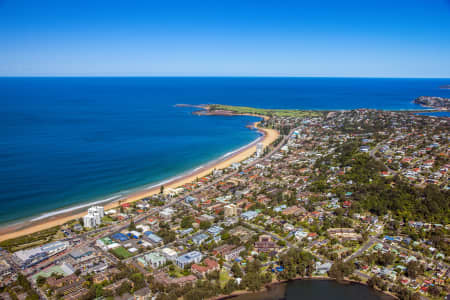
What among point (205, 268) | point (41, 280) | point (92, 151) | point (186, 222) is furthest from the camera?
point (92, 151)

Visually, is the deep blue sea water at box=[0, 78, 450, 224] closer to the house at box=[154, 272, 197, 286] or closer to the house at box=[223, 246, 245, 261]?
the house at box=[154, 272, 197, 286]

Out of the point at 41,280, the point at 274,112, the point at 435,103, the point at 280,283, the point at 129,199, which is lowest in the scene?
the point at 280,283

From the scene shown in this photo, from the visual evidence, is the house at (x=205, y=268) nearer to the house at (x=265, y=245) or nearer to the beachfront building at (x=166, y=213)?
the house at (x=265, y=245)

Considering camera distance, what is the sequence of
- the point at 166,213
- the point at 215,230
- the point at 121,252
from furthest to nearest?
1. the point at 166,213
2. the point at 215,230
3. the point at 121,252

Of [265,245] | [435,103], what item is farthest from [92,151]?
[435,103]

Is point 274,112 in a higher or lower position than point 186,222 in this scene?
higher

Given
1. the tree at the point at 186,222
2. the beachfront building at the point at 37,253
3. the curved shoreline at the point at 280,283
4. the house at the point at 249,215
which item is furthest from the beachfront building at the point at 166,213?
the curved shoreline at the point at 280,283

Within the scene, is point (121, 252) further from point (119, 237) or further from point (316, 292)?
point (316, 292)

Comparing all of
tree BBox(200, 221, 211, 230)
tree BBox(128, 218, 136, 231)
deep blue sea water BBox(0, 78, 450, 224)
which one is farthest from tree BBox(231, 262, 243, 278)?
deep blue sea water BBox(0, 78, 450, 224)
